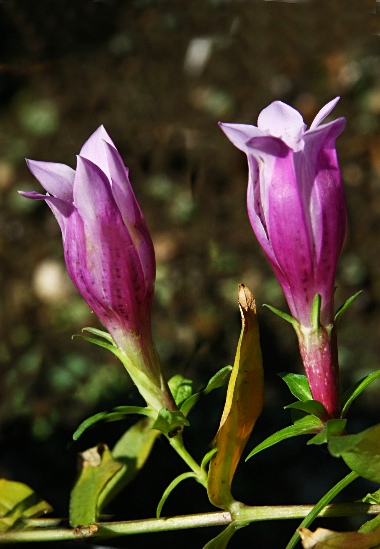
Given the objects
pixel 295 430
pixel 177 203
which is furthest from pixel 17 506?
pixel 177 203

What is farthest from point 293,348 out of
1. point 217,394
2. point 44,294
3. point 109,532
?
point 109,532

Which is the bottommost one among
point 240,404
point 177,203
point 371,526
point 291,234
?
point 371,526

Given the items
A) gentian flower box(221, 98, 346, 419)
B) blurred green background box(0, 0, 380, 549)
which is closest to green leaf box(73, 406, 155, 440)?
gentian flower box(221, 98, 346, 419)

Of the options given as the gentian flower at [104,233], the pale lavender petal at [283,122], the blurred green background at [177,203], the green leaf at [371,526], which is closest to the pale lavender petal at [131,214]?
the gentian flower at [104,233]

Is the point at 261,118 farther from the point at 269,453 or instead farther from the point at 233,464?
the point at 269,453

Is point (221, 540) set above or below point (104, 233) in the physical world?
below

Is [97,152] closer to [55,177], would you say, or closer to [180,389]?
[55,177]
